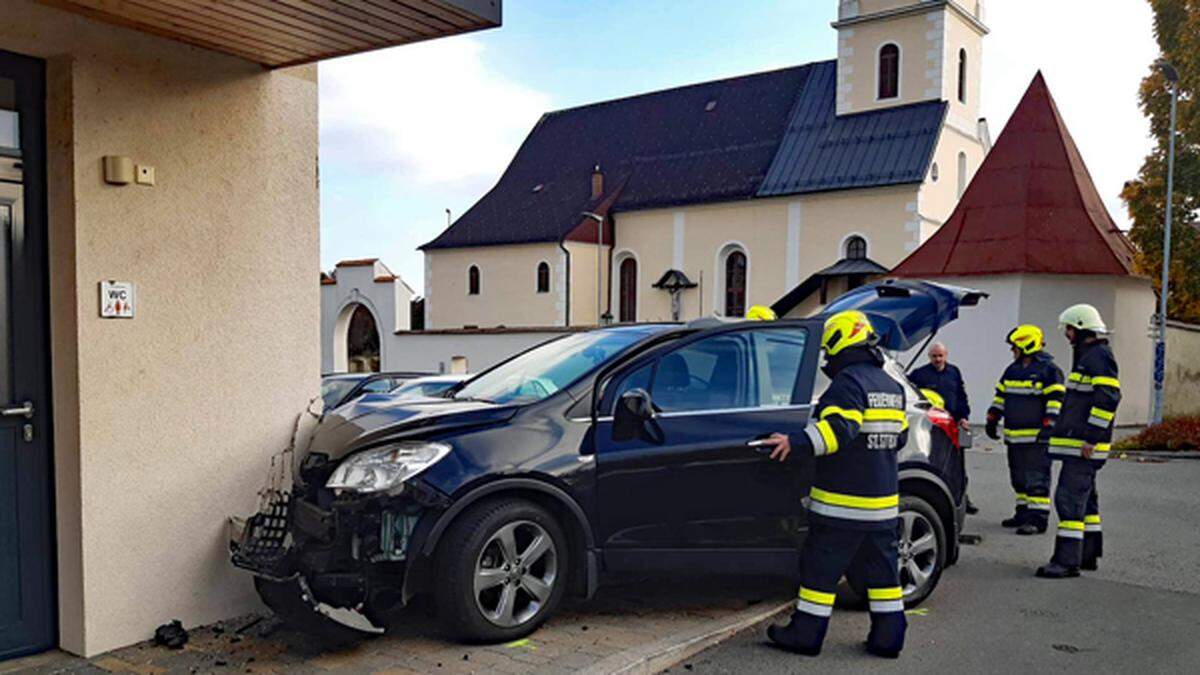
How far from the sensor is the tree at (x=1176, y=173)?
83.6ft

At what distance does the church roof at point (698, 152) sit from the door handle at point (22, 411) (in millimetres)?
31240

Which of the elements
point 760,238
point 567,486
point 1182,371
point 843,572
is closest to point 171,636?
point 567,486

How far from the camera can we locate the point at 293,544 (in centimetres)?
474

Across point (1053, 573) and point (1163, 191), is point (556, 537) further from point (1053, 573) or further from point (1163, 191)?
point (1163, 191)

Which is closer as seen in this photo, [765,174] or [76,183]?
[76,183]

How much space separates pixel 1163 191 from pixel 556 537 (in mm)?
27879

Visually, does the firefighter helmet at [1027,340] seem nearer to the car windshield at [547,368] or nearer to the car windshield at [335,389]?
the car windshield at [547,368]

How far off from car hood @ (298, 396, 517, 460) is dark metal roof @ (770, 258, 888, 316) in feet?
87.9

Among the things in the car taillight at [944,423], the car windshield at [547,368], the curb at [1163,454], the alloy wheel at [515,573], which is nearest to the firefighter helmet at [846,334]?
the car windshield at [547,368]

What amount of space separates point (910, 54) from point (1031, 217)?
14899 mm

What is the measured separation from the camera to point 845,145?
35.2 meters

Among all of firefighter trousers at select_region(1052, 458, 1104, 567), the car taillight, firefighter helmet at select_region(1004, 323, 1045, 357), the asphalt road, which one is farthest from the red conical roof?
the car taillight

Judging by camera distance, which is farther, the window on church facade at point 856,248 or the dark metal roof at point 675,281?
the dark metal roof at point 675,281

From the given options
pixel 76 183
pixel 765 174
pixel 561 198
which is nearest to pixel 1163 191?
pixel 765 174
